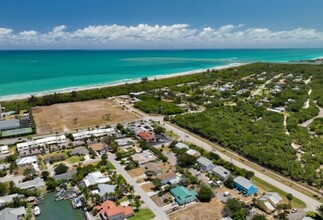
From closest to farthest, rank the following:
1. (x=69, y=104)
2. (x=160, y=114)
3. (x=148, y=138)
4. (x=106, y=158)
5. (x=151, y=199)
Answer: (x=151, y=199), (x=106, y=158), (x=148, y=138), (x=160, y=114), (x=69, y=104)

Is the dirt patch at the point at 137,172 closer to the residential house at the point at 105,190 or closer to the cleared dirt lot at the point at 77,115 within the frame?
the residential house at the point at 105,190

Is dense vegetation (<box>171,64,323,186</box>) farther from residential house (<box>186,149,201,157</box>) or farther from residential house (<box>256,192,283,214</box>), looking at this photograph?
residential house (<box>256,192,283,214</box>)

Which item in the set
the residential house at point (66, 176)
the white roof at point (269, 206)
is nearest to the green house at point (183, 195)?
the white roof at point (269, 206)

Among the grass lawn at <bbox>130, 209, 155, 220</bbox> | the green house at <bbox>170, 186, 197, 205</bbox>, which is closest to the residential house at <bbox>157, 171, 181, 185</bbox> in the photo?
the green house at <bbox>170, 186, 197, 205</bbox>

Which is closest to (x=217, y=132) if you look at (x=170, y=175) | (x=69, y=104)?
(x=170, y=175)

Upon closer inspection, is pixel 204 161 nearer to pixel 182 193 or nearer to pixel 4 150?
pixel 182 193

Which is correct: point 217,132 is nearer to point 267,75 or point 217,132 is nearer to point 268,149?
point 268,149
